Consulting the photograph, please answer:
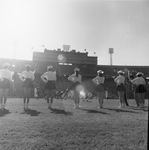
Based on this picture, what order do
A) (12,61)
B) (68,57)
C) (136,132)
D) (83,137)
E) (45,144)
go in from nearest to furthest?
(45,144), (83,137), (136,132), (12,61), (68,57)

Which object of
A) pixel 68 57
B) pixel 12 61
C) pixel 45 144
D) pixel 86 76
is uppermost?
pixel 68 57

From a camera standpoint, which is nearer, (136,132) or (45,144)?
(45,144)

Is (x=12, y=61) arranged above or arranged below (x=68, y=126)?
above

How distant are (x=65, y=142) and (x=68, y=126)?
4.03 feet

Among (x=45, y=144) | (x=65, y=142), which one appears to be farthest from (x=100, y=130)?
(x=45, y=144)

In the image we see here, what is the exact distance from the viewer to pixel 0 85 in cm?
828

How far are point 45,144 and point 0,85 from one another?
235 inches

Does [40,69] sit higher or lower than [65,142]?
higher

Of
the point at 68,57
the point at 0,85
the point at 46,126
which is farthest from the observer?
the point at 68,57

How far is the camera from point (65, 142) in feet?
11.2

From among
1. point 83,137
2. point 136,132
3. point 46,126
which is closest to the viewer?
Result: point 83,137

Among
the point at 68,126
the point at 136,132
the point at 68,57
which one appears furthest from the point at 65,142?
the point at 68,57

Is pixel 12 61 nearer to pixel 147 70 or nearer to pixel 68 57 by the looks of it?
pixel 68 57

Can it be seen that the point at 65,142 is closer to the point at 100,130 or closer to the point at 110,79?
the point at 100,130
